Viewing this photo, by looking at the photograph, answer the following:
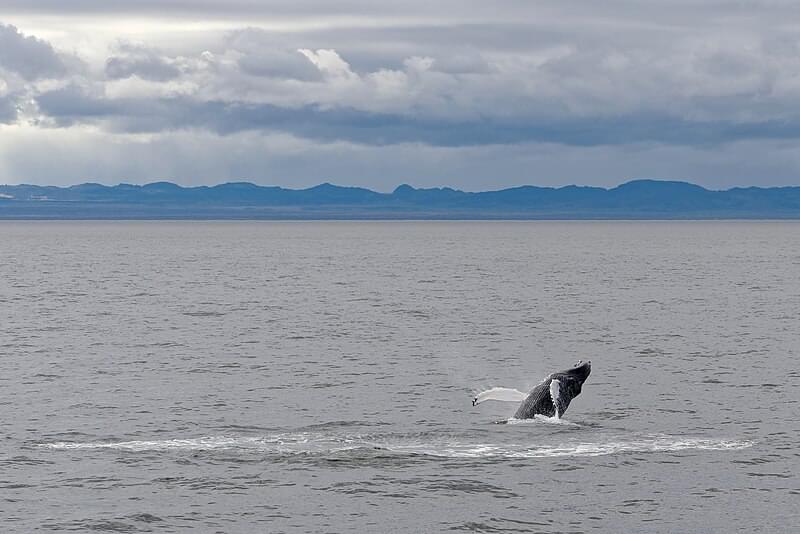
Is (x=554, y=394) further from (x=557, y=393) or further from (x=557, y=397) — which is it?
(x=557, y=397)

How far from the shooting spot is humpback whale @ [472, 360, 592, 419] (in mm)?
36875

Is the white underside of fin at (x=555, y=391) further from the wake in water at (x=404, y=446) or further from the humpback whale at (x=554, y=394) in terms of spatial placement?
the wake in water at (x=404, y=446)

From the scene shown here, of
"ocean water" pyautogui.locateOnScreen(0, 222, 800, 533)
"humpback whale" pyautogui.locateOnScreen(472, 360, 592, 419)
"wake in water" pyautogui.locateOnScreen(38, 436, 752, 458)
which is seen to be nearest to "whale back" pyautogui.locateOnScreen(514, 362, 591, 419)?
"humpback whale" pyautogui.locateOnScreen(472, 360, 592, 419)

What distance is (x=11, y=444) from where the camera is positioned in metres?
34.9

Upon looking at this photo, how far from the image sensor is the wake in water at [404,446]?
33344mm

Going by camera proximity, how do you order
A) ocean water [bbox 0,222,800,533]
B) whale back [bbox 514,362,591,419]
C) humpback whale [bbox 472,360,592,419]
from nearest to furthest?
ocean water [bbox 0,222,800,533], humpback whale [bbox 472,360,592,419], whale back [bbox 514,362,591,419]

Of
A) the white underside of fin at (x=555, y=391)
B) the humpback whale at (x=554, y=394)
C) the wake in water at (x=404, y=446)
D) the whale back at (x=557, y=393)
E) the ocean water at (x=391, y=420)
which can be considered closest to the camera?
the ocean water at (x=391, y=420)

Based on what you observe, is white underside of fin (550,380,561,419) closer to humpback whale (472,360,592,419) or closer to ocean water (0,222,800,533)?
humpback whale (472,360,592,419)

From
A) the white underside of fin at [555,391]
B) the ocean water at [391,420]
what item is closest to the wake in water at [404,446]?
the ocean water at [391,420]

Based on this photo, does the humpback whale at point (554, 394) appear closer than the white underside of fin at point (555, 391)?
No

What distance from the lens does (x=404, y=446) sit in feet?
113

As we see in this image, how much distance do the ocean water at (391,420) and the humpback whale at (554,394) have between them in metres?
0.52

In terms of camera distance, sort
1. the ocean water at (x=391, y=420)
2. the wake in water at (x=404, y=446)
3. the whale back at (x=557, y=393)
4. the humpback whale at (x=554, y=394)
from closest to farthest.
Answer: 1. the ocean water at (x=391, y=420)
2. the wake in water at (x=404, y=446)
3. the humpback whale at (x=554, y=394)
4. the whale back at (x=557, y=393)

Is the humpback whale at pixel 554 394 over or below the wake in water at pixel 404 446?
over
